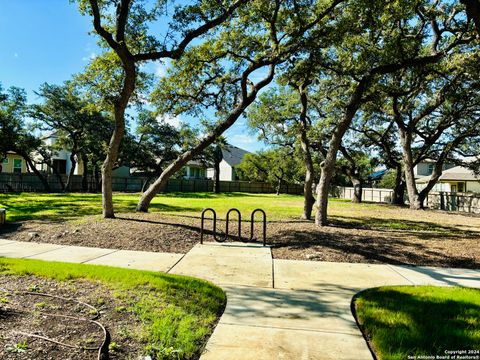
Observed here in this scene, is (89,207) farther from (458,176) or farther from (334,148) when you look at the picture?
(458,176)

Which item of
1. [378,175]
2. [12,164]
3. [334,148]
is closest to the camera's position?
[334,148]

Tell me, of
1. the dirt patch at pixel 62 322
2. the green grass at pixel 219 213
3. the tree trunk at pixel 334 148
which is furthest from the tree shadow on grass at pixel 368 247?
the dirt patch at pixel 62 322

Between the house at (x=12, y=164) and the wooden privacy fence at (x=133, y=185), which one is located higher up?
the house at (x=12, y=164)

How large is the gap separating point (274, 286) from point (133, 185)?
3598 cm

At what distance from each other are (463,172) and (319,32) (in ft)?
109

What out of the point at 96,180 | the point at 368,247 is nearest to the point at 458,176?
the point at 368,247

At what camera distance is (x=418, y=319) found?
375cm

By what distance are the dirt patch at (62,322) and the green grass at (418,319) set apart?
2420 millimetres

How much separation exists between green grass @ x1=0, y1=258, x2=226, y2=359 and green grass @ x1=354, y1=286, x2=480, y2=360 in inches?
69.6

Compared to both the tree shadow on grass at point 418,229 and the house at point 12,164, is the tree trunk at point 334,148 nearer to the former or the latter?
the tree shadow on grass at point 418,229

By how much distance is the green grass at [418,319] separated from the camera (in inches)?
124

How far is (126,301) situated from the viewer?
3.97 metres

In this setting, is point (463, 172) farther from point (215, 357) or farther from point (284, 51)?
point (215, 357)

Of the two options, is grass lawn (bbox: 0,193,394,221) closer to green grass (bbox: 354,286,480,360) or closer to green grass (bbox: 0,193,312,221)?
green grass (bbox: 0,193,312,221)
